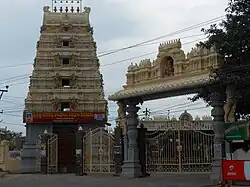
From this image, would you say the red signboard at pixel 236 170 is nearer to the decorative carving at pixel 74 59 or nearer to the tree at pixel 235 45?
the tree at pixel 235 45

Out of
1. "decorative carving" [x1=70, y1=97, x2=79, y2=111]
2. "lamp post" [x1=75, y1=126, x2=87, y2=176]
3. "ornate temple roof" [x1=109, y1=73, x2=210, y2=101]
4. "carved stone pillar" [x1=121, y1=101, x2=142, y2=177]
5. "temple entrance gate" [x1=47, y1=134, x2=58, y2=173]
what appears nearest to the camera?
"ornate temple roof" [x1=109, y1=73, x2=210, y2=101]

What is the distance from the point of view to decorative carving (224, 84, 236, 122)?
58.5 feet

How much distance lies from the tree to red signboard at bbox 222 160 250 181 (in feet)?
9.07

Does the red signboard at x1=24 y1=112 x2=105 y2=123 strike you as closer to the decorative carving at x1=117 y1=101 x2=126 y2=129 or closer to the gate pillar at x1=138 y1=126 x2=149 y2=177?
the decorative carving at x1=117 y1=101 x2=126 y2=129

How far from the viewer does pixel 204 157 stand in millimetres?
21984

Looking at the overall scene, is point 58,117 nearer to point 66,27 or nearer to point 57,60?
point 57,60

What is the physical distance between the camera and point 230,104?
1827cm

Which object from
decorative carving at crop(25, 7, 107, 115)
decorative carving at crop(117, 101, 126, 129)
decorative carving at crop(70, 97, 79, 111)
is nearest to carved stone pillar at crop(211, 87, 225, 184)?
decorative carving at crop(117, 101, 126, 129)

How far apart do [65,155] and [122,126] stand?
820cm

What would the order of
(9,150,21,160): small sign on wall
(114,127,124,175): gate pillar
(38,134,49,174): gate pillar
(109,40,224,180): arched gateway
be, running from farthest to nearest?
1. (9,150,21,160): small sign on wall
2. (38,134,49,174): gate pillar
3. (114,127,124,175): gate pillar
4. (109,40,224,180): arched gateway

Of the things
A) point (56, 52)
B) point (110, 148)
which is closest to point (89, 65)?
point (56, 52)

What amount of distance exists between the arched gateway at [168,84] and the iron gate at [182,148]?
3.89 feet

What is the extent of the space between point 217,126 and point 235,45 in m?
3.71

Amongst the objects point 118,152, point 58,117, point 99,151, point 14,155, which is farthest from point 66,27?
point 118,152
